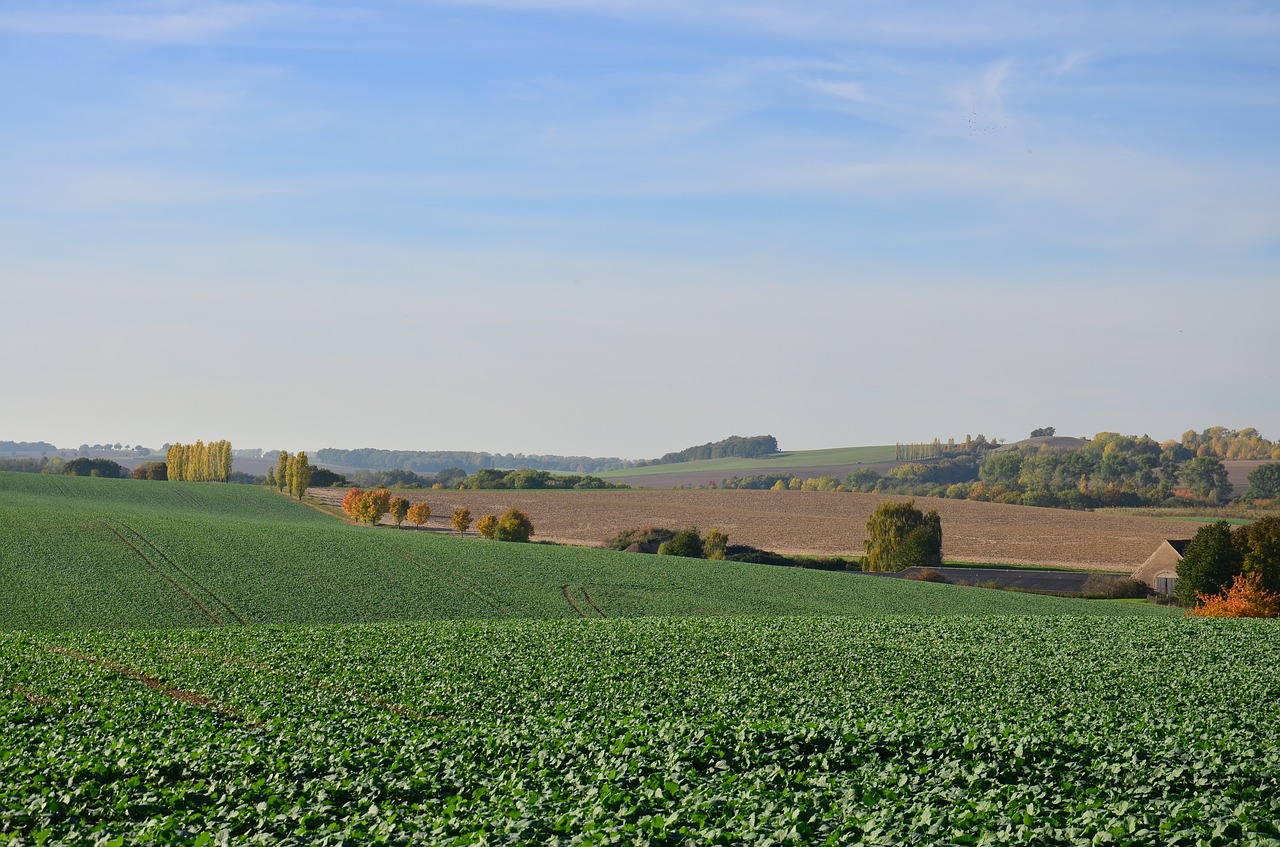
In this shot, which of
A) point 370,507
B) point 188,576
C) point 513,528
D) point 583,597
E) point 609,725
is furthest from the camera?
point 370,507

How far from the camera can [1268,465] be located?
13925 cm

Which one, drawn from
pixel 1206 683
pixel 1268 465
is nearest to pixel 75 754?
pixel 1206 683

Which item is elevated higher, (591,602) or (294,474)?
(294,474)

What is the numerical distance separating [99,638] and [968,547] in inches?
2689

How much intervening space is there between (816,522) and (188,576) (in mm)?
60635

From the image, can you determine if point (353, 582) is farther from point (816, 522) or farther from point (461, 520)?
point (816, 522)

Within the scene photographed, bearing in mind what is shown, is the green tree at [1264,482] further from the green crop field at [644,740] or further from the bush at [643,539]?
the green crop field at [644,740]

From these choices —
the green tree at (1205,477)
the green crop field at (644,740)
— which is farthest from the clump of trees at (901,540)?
the green tree at (1205,477)

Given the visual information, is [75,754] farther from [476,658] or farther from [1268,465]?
[1268,465]

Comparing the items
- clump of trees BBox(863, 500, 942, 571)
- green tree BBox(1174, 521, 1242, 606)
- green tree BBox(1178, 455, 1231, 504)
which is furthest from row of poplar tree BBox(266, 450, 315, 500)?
green tree BBox(1178, 455, 1231, 504)

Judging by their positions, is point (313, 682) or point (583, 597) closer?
point (313, 682)

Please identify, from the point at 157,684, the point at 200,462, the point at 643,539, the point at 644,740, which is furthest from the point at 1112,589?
the point at 200,462

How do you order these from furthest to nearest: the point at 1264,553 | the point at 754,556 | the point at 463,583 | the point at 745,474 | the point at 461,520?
the point at 745,474, the point at 461,520, the point at 754,556, the point at 1264,553, the point at 463,583

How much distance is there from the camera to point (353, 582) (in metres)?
50.6
